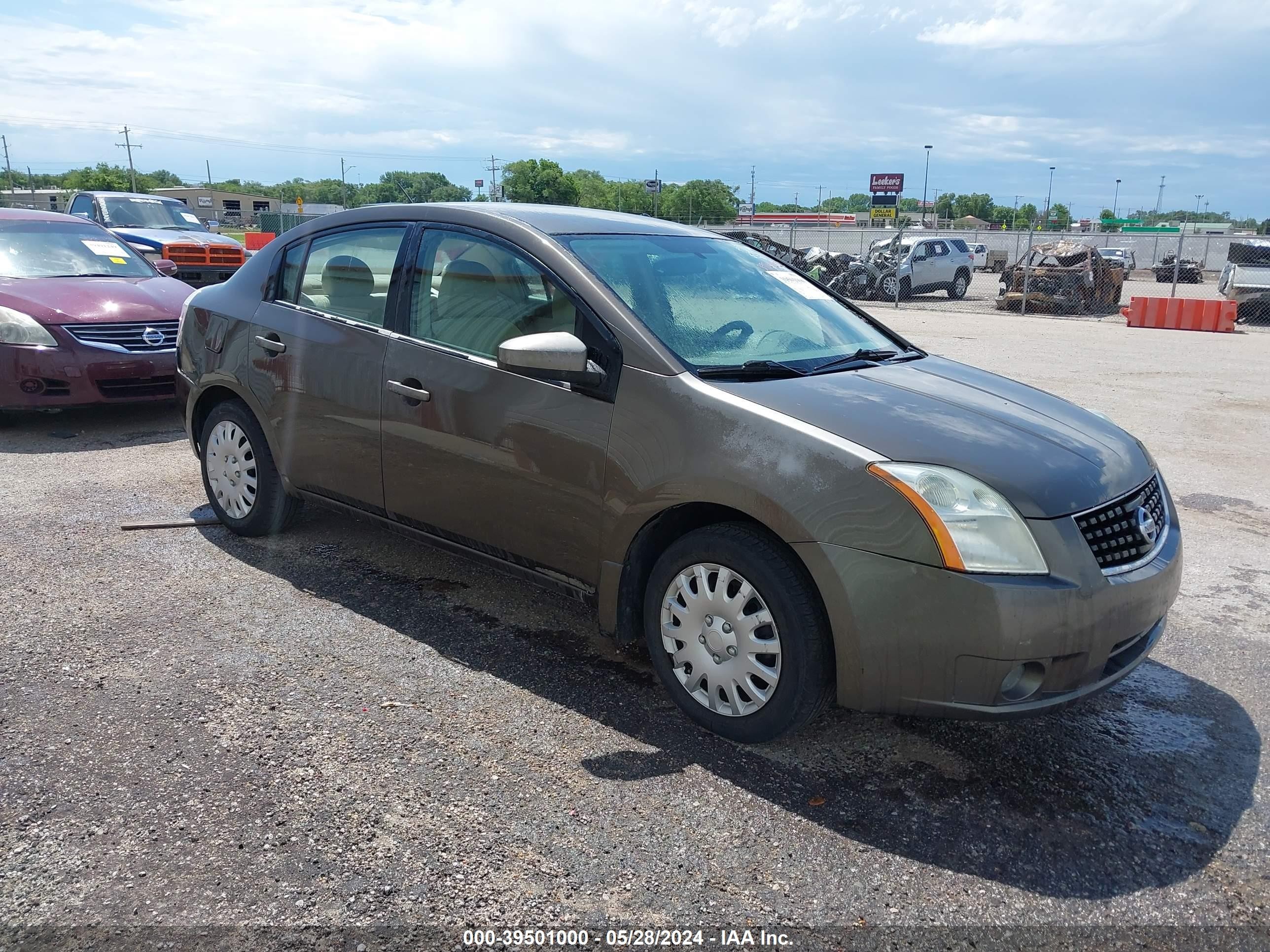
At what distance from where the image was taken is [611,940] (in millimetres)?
2416

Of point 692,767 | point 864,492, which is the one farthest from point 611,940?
point 864,492

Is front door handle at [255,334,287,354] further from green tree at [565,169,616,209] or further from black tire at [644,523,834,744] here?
green tree at [565,169,616,209]

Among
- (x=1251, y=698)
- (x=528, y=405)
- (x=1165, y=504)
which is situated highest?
(x=528, y=405)

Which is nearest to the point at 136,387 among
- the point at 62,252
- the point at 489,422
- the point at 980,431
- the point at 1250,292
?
the point at 62,252

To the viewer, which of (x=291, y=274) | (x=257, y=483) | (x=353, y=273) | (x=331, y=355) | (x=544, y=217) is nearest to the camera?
(x=544, y=217)

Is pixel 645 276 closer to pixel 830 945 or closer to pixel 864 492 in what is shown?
pixel 864 492

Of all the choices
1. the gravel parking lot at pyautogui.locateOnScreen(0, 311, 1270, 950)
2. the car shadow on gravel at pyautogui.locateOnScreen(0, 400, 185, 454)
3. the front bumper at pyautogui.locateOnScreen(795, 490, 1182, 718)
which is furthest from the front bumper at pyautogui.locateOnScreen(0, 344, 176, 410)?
the front bumper at pyautogui.locateOnScreen(795, 490, 1182, 718)

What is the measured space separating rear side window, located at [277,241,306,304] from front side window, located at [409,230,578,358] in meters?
0.91

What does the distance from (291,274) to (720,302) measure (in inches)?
86.5

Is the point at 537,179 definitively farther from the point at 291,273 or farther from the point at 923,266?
the point at 291,273

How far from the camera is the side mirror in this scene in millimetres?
3447

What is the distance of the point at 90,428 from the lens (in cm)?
792

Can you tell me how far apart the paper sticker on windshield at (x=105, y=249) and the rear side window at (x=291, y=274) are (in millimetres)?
5211

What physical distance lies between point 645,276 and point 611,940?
2.41 m
